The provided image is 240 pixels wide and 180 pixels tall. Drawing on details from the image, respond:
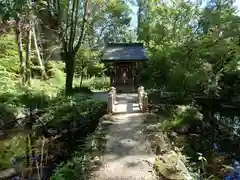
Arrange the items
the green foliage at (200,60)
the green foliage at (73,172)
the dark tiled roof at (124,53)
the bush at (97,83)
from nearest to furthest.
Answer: the green foliage at (73,172)
the dark tiled roof at (124,53)
the green foliage at (200,60)
the bush at (97,83)

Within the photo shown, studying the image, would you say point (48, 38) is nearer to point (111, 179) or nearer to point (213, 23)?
point (213, 23)

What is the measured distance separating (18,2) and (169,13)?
17.4 metres

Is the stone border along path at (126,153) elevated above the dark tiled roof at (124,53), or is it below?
below

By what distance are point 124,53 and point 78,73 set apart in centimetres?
959

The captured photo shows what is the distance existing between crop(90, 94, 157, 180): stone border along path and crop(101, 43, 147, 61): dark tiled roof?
17.0 ft

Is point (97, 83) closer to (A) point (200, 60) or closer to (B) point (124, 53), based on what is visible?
(B) point (124, 53)

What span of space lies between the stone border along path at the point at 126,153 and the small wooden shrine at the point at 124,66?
5.54 metres

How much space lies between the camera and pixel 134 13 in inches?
1347

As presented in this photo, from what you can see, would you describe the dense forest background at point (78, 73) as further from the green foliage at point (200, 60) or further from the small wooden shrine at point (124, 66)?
the small wooden shrine at point (124, 66)

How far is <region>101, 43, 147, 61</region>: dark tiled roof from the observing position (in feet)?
46.6

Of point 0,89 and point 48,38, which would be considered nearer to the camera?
point 0,89

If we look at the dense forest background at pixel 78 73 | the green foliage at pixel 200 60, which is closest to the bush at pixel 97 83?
the dense forest background at pixel 78 73

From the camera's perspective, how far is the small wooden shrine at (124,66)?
1472 centimetres

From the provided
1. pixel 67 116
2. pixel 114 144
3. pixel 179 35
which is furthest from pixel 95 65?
pixel 114 144
